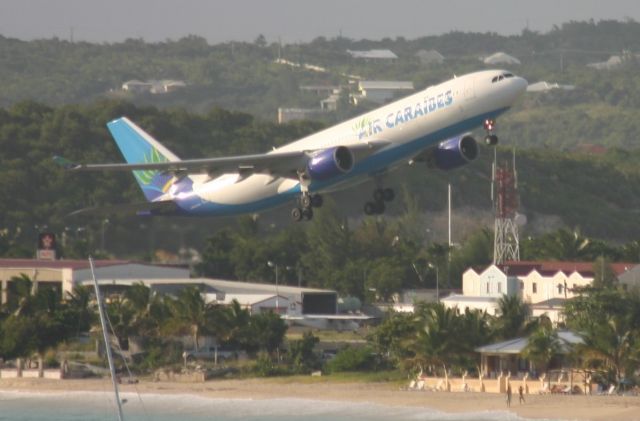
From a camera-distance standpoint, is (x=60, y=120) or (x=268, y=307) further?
(x=60, y=120)

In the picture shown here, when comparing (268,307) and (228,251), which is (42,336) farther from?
(228,251)

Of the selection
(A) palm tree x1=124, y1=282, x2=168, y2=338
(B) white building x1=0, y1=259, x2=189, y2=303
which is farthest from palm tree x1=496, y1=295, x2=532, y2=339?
(B) white building x1=0, y1=259, x2=189, y2=303

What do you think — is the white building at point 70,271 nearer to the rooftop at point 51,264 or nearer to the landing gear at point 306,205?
the rooftop at point 51,264

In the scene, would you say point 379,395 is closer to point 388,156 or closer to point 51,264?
point 388,156

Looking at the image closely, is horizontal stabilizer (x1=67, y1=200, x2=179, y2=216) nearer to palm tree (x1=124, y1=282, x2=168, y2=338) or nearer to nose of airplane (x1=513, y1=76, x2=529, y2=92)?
nose of airplane (x1=513, y1=76, x2=529, y2=92)

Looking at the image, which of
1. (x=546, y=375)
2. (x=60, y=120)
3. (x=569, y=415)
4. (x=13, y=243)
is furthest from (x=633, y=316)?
(x=60, y=120)

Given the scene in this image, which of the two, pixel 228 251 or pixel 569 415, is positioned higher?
pixel 228 251
